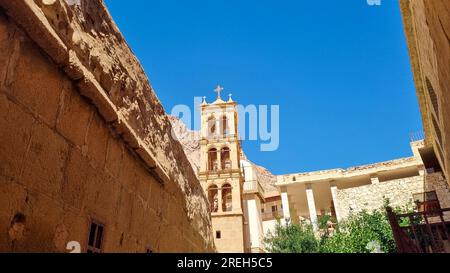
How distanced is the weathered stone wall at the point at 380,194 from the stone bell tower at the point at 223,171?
7.11 metres

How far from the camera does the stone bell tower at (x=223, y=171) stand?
22516 millimetres

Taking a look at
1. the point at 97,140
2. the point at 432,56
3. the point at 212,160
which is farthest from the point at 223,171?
the point at 97,140

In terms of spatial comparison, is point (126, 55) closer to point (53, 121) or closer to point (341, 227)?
point (53, 121)

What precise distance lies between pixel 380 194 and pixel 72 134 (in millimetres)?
23047

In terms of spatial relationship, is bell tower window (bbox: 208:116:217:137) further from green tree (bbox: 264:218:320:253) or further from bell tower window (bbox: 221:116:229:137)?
green tree (bbox: 264:218:320:253)

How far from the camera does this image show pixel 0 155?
68.6 inches

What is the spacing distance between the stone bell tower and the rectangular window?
64.9 feet

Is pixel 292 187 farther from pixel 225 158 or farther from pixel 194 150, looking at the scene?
pixel 194 150

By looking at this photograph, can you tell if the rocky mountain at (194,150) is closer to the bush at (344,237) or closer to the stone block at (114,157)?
the bush at (344,237)

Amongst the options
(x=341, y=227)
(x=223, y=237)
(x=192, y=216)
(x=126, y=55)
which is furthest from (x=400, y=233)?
(x=223, y=237)

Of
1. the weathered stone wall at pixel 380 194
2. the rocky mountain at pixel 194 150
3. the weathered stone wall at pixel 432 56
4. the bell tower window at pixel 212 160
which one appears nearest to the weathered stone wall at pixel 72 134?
the weathered stone wall at pixel 432 56

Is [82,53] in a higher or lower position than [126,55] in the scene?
lower

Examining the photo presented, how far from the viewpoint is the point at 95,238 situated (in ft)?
8.80
